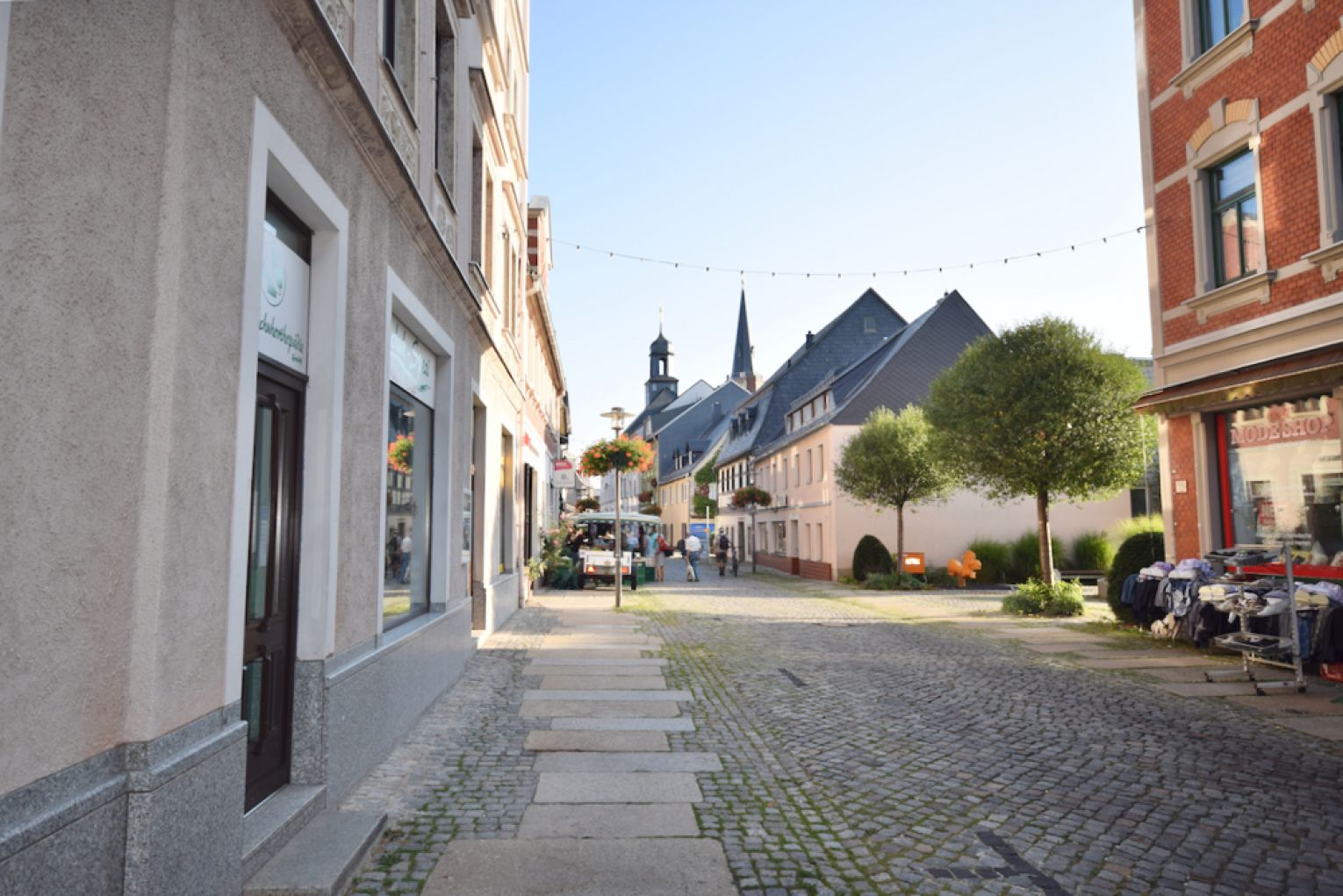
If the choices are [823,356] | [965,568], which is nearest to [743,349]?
[823,356]

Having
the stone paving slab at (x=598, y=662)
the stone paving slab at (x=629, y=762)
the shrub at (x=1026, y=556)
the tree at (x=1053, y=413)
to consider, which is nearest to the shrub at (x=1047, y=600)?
the tree at (x=1053, y=413)

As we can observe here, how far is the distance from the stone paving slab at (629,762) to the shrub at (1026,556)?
20.9 meters

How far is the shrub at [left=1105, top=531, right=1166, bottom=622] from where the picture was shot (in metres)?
13.3

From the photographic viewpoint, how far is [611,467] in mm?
21969

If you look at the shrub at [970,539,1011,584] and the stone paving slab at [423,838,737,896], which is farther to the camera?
the shrub at [970,539,1011,584]

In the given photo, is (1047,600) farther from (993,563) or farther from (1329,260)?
(993,563)

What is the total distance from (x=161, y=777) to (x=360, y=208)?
359 centimetres

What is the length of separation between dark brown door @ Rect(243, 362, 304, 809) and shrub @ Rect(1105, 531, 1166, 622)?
12.2 meters

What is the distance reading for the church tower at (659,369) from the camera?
9731 cm

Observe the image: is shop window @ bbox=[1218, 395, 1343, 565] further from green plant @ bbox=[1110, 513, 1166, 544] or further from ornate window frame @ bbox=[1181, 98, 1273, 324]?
green plant @ bbox=[1110, 513, 1166, 544]

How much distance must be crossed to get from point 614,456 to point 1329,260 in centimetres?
1510

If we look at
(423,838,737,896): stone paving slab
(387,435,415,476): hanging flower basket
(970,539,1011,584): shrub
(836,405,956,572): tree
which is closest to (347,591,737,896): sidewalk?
(423,838,737,896): stone paving slab

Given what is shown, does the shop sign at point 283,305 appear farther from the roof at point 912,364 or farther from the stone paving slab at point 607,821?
the roof at point 912,364

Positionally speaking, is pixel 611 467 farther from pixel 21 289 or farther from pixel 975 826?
pixel 21 289
